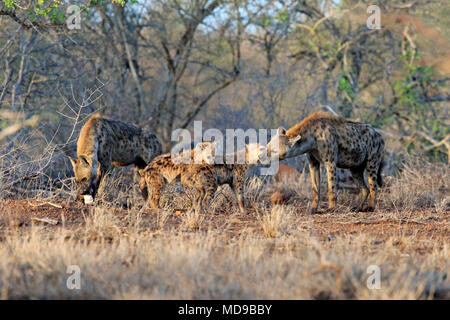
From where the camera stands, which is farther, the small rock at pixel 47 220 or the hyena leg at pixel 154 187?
the hyena leg at pixel 154 187

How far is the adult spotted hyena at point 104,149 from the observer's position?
26.6 feet

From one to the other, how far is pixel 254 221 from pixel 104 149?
2748mm

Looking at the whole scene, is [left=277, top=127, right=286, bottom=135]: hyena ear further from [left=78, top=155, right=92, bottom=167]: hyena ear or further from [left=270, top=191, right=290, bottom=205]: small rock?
[left=78, top=155, right=92, bottom=167]: hyena ear

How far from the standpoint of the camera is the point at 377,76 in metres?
17.0

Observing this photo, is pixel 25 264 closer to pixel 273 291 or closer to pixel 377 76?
pixel 273 291

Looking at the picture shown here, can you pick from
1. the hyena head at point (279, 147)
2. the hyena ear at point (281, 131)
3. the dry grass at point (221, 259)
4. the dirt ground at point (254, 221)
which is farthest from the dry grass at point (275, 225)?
the hyena ear at point (281, 131)

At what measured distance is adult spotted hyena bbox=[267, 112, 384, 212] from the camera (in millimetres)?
8391

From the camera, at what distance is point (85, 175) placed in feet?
26.5

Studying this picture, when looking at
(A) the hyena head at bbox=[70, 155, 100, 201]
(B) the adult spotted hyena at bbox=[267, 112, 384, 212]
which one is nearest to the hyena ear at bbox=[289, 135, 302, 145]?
(B) the adult spotted hyena at bbox=[267, 112, 384, 212]

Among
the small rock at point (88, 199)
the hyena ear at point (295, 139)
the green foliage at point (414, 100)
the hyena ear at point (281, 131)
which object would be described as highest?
the green foliage at point (414, 100)

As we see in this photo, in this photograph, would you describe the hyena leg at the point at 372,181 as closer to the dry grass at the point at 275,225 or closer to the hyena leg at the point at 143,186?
the dry grass at the point at 275,225

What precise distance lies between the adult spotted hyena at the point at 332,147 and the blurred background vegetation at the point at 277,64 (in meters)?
4.66
